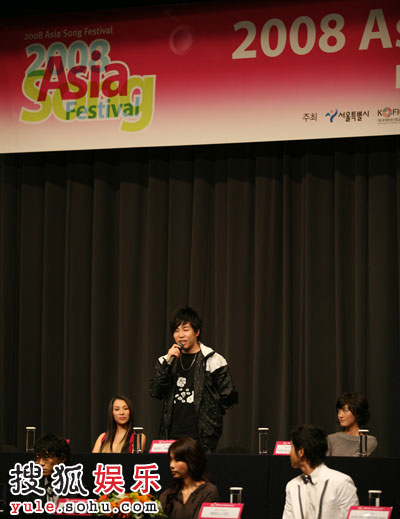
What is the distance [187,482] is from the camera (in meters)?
3.45

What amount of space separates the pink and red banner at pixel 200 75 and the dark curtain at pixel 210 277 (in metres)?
0.32

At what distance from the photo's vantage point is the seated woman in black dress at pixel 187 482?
3383mm

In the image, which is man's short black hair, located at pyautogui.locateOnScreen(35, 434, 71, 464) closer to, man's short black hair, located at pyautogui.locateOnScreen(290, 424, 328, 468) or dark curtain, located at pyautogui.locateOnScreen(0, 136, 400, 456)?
man's short black hair, located at pyautogui.locateOnScreen(290, 424, 328, 468)

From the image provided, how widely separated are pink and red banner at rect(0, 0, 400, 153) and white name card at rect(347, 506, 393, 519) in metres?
2.73

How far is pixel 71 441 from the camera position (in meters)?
5.88

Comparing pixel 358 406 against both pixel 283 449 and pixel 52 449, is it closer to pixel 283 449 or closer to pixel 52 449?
pixel 283 449

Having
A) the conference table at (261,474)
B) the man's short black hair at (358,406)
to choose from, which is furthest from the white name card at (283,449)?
the man's short black hair at (358,406)

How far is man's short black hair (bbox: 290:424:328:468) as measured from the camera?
3.36 metres

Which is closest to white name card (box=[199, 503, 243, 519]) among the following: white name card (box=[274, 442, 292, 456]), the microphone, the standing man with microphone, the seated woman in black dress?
the seated woman in black dress

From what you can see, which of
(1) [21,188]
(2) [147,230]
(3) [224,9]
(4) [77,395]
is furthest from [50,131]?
(4) [77,395]

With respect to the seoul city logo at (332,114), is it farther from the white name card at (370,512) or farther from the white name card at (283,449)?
the white name card at (370,512)

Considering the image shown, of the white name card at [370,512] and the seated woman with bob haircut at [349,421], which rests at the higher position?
the seated woman with bob haircut at [349,421]

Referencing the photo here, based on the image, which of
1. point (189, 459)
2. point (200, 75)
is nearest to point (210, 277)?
point (200, 75)

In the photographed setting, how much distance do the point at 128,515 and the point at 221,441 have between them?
9.49ft
